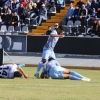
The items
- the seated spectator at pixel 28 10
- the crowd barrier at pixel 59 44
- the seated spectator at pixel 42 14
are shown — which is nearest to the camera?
the crowd barrier at pixel 59 44

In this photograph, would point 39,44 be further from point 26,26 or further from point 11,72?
point 11,72

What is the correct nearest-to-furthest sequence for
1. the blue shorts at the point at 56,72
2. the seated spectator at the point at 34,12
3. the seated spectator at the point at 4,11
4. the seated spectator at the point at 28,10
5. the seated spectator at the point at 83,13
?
the blue shorts at the point at 56,72 → the seated spectator at the point at 83,13 → the seated spectator at the point at 34,12 → the seated spectator at the point at 28,10 → the seated spectator at the point at 4,11

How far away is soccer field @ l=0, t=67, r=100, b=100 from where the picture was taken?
12.9m

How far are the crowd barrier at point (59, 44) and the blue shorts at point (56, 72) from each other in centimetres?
1088

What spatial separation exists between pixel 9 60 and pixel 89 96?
1471 centimetres

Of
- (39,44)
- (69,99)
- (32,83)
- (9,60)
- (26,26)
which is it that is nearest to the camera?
(69,99)

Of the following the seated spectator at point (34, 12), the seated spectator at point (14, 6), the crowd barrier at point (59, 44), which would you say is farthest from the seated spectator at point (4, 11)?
the crowd barrier at point (59, 44)

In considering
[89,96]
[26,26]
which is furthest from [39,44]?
[89,96]

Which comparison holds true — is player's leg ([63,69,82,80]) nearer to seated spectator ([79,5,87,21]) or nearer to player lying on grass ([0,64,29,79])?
player lying on grass ([0,64,29,79])

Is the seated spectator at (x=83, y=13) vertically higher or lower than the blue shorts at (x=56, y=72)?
higher

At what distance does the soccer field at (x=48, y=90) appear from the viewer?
42.4ft

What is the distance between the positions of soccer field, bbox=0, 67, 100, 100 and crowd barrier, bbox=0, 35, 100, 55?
11.3 meters

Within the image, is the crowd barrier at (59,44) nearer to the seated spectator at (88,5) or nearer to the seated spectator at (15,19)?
the seated spectator at (88,5)

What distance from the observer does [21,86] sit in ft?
50.4
